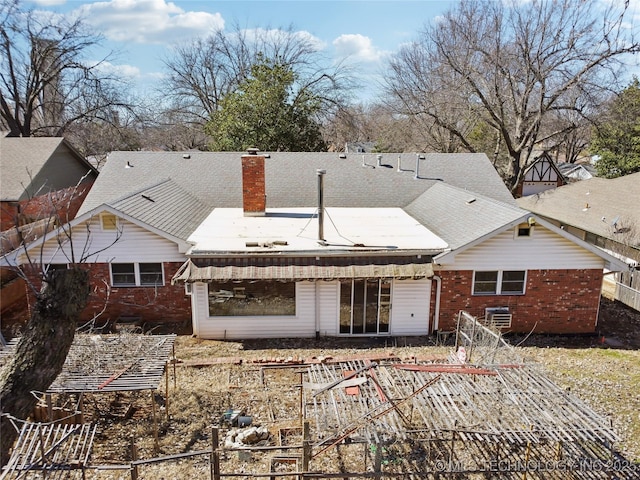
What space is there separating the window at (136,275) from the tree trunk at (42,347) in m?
7.66

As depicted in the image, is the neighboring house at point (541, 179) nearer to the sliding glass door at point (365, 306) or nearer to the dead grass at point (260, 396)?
the dead grass at point (260, 396)

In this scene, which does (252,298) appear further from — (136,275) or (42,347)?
(42,347)

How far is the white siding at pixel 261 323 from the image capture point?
523 inches

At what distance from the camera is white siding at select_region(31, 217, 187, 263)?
1341cm

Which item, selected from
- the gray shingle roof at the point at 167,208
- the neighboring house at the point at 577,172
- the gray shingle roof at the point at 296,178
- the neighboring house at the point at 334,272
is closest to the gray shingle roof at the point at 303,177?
the gray shingle roof at the point at 296,178

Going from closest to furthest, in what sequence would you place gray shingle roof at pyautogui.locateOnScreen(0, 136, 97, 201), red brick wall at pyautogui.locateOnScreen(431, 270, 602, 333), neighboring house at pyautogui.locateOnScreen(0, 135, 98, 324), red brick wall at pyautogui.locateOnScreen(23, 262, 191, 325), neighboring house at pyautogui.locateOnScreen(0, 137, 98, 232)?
Result: 1. red brick wall at pyautogui.locateOnScreen(431, 270, 602, 333)
2. red brick wall at pyautogui.locateOnScreen(23, 262, 191, 325)
3. neighboring house at pyautogui.locateOnScreen(0, 135, 98, 324)
4. neighboring house at pyautogui.locateOnScreen(0, 137, 98, 232)
5. gray shingle roof at pyautogui.locateOnScreen(0, 136, 97, 201)

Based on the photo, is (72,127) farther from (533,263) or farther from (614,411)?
(614,411)

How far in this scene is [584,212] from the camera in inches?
890

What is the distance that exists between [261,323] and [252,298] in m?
0.82

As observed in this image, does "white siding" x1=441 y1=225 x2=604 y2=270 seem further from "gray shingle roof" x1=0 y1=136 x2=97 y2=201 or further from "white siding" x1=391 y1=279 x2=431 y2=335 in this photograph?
"gray shingle roof" x1=0 y1=136 x2=97 y2=201

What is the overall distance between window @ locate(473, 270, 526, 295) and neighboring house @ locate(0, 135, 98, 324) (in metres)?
13.1

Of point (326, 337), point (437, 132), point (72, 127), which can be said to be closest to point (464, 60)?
point (437, 132)

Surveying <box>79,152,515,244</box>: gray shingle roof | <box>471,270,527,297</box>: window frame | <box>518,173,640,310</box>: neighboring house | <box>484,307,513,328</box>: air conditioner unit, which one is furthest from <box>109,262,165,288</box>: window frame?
<box>518,173,640,310</box>: neighboring house

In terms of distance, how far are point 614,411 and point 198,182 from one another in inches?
650
